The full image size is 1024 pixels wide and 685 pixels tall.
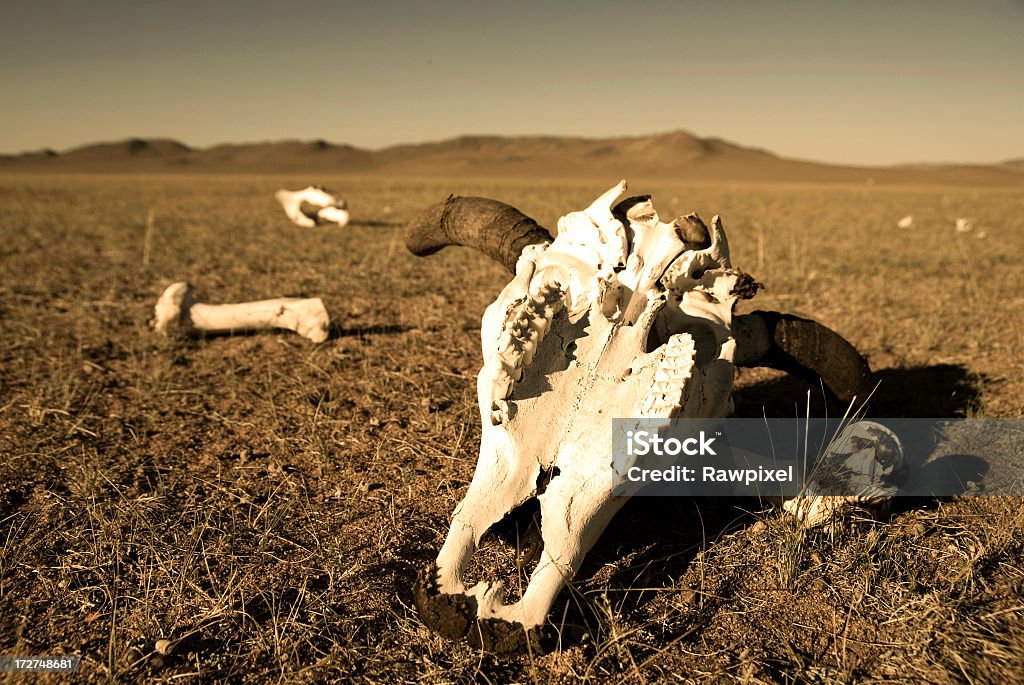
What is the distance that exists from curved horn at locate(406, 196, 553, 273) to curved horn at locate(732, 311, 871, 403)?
3.59 ft

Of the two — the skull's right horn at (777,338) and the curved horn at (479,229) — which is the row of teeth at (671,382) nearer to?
the skull's right horn at (777,338)

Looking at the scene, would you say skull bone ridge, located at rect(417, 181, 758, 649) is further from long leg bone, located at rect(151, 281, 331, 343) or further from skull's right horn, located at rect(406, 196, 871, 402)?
long leg bone, located at rect(151, 281, 331, 343)

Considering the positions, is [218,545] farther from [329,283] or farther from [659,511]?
[329,283]

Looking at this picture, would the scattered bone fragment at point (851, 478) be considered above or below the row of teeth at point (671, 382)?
below

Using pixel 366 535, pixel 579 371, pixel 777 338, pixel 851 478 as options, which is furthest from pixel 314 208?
pixel 851 478

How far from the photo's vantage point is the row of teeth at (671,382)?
2.62 meters

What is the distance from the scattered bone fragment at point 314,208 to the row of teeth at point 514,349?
13.3 meters

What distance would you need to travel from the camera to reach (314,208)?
15891mm

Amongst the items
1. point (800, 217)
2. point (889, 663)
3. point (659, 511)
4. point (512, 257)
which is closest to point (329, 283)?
point (512, 257)

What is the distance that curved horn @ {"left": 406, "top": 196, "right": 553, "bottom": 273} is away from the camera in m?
3.45

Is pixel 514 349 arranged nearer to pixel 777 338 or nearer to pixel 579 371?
pixel 579 371

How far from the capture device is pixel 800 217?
2050 cm
